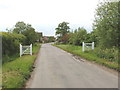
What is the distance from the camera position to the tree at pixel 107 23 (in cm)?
1101

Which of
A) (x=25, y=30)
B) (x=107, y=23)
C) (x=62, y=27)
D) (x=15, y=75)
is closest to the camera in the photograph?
(x=15, y=75)

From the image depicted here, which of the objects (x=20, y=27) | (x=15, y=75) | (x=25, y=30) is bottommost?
(x=15, y=75)

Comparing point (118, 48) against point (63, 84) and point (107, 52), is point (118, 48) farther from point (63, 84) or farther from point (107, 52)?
point (63, 84)

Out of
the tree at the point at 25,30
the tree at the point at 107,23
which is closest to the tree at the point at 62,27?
the tree at the point at 25,30

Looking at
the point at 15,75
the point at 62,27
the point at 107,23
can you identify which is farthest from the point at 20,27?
the point at 62,27

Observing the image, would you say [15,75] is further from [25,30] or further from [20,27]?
[20,27]

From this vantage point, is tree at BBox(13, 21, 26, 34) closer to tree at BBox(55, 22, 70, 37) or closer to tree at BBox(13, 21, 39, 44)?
tree at BBox(13, 21, 39, 44)

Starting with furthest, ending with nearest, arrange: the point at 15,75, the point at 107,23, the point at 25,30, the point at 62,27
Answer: the point at 62,27 → the point at 25,30 → the point at 107,23 → the point at 15,75

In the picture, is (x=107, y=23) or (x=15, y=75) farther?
(x=107, y=23)

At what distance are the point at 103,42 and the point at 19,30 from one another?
112 ft

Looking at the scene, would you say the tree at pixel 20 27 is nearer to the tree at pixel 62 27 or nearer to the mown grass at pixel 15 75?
the mown grass at pixel 15 75

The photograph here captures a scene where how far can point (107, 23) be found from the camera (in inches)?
456

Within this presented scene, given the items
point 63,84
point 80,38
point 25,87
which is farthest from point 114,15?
point 80,38

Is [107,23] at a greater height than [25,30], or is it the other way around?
[25,30]
